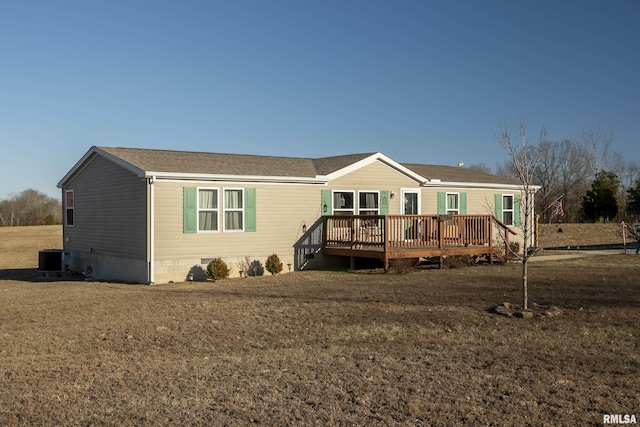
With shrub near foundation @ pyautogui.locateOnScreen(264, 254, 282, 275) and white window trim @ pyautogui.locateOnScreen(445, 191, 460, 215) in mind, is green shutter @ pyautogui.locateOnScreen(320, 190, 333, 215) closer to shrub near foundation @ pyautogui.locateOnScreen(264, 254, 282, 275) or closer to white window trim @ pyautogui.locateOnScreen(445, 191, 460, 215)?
shrub near foundation @ pyautogui.locateOnScreen(264, 254, 282, 275)

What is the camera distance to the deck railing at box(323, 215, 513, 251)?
58.4 feet

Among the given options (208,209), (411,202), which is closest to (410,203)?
(411,202)

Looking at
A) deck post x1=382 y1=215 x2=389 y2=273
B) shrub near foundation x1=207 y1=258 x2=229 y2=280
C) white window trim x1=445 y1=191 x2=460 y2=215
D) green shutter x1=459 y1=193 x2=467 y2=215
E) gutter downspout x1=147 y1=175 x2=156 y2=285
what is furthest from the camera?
green shutter x1=459 y1=193 x2=467 y2=215

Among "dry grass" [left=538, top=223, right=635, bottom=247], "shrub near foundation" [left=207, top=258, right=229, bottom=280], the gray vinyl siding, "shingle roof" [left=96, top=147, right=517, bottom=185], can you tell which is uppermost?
"shingle roof" [left=96, top=147, right=517, bottom=185]

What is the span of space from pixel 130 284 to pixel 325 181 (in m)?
6.62

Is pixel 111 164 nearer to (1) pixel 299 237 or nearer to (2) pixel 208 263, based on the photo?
(2) pixel 208 263

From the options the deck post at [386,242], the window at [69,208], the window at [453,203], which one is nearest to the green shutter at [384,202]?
the deck post at [386,242]

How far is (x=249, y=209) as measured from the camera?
57.2 ft

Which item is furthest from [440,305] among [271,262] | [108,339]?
[271,262]

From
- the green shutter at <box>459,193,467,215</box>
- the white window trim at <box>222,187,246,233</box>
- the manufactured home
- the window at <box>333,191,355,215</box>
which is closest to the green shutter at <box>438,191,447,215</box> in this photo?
the manufactured home

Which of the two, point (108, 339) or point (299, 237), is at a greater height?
point (299, 237)

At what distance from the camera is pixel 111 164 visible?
17812mm

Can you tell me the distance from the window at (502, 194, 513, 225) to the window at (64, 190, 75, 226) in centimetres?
1614

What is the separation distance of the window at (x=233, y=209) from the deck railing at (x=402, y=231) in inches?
114
